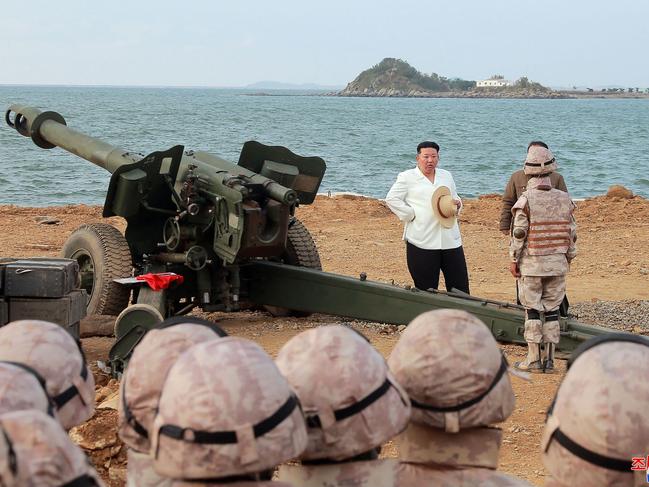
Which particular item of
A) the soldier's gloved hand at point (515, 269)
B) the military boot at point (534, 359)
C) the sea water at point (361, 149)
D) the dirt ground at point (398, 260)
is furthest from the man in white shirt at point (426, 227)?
the sea water at point (361, 149)

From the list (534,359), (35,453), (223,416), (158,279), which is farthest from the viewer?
(158,279)

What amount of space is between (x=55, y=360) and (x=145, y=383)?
1.02 ft

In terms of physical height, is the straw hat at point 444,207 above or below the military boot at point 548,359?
above

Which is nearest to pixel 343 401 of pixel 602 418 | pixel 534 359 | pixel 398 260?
pixel 602 418

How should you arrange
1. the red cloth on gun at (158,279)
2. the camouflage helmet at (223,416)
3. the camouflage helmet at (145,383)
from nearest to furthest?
1. the camouflage helmet at (223,416)
2. the camouflage helmet at (145,383)
3. the red cloth on gun at (158,279)

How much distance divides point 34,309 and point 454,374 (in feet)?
14.2

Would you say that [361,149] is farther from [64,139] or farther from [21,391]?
[21,391]

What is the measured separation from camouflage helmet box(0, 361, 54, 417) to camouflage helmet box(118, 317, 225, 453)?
27 centimetres

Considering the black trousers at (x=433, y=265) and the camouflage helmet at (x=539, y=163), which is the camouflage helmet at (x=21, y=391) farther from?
the black trousers at (x=433, y=265)

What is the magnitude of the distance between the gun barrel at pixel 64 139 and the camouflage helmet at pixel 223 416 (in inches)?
239

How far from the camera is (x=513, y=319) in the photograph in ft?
24.9

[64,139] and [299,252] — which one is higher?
[64,139]

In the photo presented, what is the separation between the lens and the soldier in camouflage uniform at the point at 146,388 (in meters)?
3.01

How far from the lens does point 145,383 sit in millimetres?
3010
